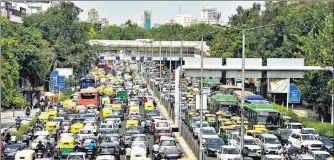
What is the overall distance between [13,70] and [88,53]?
60.0m

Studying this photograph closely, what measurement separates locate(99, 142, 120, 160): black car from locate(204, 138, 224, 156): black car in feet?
19.8

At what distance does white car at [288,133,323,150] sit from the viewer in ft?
132

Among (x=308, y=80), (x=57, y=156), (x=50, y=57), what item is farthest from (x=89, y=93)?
(x=50, y=57)

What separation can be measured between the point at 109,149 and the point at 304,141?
1214 cm

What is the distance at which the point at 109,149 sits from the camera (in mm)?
36656

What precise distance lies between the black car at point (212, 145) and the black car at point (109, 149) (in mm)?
6050

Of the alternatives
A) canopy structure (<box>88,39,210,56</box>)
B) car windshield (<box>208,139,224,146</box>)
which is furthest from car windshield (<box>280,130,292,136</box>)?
canopy structure (<box>88,39,210,56</box>)

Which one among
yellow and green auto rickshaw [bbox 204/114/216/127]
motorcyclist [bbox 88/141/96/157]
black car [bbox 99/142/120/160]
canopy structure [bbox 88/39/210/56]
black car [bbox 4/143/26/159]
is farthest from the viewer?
canopy structure [bbox 88/39/210/56]

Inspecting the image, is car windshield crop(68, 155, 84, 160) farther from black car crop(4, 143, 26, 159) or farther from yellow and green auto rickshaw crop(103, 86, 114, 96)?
yellow and green auto rickshaw crop(103, 86, 114, 96)

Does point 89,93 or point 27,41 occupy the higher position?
point 27,41

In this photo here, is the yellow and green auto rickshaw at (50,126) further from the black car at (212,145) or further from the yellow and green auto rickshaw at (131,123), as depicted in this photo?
the black car at (212,145)

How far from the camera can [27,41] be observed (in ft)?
266

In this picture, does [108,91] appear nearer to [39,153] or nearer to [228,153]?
[39,153]

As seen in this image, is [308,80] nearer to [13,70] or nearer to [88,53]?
[13,70]
